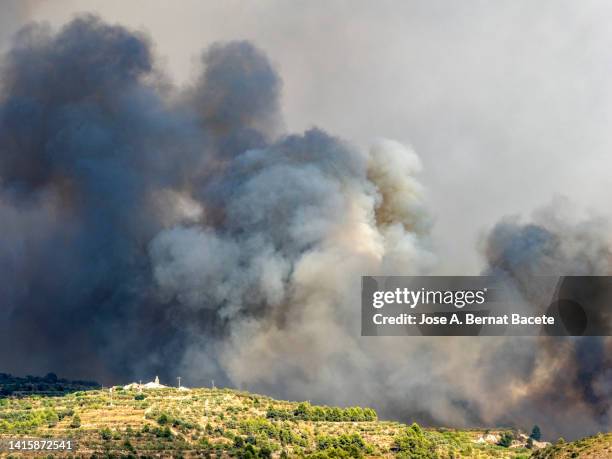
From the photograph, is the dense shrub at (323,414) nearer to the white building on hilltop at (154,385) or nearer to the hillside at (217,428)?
the hillside at (217,428)

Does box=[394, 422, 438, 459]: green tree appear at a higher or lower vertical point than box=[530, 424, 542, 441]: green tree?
lower

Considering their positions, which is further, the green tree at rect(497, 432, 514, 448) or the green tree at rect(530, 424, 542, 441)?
the green tree at rect(530, 424, 542, 441)

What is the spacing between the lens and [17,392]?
351 feet

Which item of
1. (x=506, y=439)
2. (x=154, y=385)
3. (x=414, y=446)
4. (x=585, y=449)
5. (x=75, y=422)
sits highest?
(x=154, y=385)

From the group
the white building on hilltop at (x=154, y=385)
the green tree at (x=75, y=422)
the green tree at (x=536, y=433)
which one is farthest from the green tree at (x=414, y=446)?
the green tree at (x=75, y=422)

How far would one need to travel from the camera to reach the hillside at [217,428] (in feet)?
296

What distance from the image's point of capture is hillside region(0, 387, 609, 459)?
90.3 m

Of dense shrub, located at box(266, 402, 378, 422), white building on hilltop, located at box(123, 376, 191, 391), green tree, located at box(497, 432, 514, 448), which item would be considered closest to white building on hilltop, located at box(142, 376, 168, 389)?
white building on hilltop, located at box(123, 376, 191, 391)

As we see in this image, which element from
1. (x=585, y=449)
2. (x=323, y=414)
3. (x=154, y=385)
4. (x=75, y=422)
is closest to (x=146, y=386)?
(x=154, y=385)

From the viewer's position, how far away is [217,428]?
308ft

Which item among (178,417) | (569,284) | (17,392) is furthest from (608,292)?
(17,392)

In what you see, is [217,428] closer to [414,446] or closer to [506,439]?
[414,446]

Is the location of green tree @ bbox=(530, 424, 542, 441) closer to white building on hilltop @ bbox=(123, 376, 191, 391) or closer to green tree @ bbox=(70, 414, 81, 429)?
white building on hilltop @ bbox=(123, 376, 191, 391)

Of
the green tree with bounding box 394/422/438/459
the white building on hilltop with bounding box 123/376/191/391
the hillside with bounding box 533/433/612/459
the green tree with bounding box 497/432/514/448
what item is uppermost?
the white building on hilltop with bounding box 123/376/191/391
